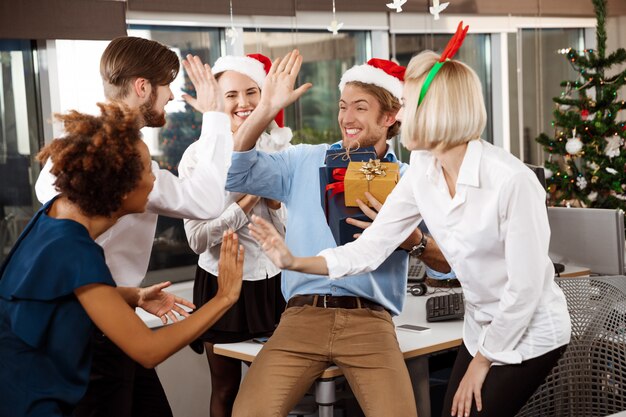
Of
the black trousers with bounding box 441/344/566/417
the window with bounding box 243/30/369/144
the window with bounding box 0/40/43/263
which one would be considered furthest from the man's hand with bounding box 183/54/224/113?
the window with bounding box 243/30/369/144

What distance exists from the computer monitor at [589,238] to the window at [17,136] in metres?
2.65

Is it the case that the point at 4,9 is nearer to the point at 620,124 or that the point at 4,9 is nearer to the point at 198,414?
the point at 198,414

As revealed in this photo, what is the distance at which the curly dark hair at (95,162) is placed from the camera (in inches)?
68.2

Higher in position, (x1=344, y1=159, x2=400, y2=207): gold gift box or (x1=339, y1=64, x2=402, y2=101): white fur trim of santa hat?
(x1=339, y1=64, x2=402, y2=101): white fur trim of santa hat

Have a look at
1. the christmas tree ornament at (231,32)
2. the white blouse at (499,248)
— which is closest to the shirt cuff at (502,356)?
the white blouse at (499,248)

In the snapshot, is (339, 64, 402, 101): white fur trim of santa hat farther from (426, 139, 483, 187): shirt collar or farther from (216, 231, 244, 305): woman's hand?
(216, 231, 244, 305): woman's hand

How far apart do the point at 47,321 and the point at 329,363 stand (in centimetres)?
105

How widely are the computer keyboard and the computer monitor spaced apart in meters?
1.11

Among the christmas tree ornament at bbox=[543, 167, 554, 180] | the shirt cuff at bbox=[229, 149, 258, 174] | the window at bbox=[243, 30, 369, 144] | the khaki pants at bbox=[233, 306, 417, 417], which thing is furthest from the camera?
the christmas tree ornament at bbox=[543, 167, 554, 180]

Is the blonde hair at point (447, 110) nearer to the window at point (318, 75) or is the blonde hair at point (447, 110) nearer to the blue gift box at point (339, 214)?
the blue gift box at point (339, 214)

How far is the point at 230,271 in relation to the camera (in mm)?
1937

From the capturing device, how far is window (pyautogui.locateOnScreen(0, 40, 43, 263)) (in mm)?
3785

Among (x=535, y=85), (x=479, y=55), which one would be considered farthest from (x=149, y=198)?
(x=535, y=85)

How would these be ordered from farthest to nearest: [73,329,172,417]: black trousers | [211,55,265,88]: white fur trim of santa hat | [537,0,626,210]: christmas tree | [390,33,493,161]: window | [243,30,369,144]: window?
1. [390,33,493,161]: window
2. [537,0,626,210]: christmas tree
3. [243,30,369,144]: window
4. [211,55,265,88]: white fur trim of santa hat
5. [73,329,172,417]: black trousers
